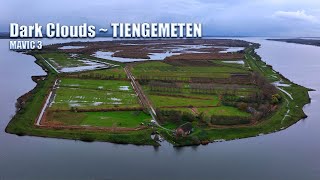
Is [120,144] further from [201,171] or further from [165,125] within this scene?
[201,171]

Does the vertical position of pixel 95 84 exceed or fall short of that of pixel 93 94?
it exceeds it

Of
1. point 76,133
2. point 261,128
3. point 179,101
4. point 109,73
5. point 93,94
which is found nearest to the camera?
point 76,133

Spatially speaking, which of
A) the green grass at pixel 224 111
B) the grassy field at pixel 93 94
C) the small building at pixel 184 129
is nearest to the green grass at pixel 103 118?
the grassy field at pixel 93 94

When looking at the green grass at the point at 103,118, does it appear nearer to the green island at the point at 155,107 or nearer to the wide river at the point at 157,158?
the green island at the point at 155,107

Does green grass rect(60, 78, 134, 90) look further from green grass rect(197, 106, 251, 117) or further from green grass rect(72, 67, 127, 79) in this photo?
green grass rect(197, 106, 251, 117)

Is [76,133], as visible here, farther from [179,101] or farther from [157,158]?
[179,101]

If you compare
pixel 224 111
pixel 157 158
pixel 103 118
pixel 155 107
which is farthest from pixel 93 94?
pixel 157 158
